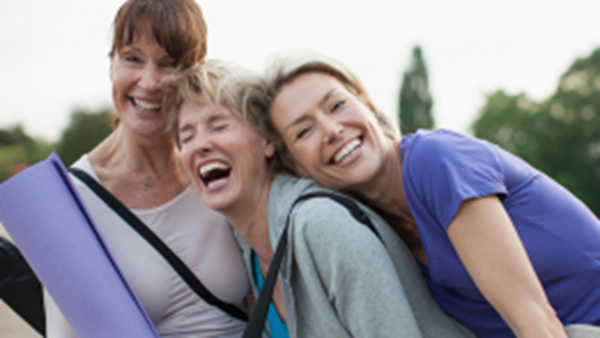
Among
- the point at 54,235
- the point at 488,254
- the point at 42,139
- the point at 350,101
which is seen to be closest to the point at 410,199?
the point at 488,254

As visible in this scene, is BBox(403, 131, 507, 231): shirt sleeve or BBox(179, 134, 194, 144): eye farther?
BBox(179, 134, 194, 144): eye

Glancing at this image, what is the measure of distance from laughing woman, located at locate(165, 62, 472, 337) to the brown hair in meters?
0.19

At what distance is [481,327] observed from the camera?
235 cm

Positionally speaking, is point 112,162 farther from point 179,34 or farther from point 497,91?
point 497,91

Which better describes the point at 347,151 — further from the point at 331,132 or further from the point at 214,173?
the point at 214,173

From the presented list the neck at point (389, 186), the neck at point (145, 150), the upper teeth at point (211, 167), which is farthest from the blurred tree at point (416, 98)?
the upper teeth at point (211, 167)

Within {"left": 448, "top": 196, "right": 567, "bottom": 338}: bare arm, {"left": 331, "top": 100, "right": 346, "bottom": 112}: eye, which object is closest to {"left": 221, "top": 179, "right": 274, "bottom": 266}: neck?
{"left": 331, "top": 100, "right": 346, "bottom": 112}: eye

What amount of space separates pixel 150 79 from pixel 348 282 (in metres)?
1.78

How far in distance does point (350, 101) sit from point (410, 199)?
0.71m

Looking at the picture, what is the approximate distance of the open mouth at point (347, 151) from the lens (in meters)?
2.52

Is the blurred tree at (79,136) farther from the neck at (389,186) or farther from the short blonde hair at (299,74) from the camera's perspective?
the neck at (389,186)

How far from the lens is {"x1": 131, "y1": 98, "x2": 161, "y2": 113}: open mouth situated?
2.98 m

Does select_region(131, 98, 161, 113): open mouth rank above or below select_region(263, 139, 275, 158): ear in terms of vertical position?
above

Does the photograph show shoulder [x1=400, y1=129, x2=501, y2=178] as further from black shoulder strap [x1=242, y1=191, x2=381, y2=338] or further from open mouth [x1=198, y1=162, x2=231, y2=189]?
open mouth [x1=198, y1=162, x2=231, y2=189]
